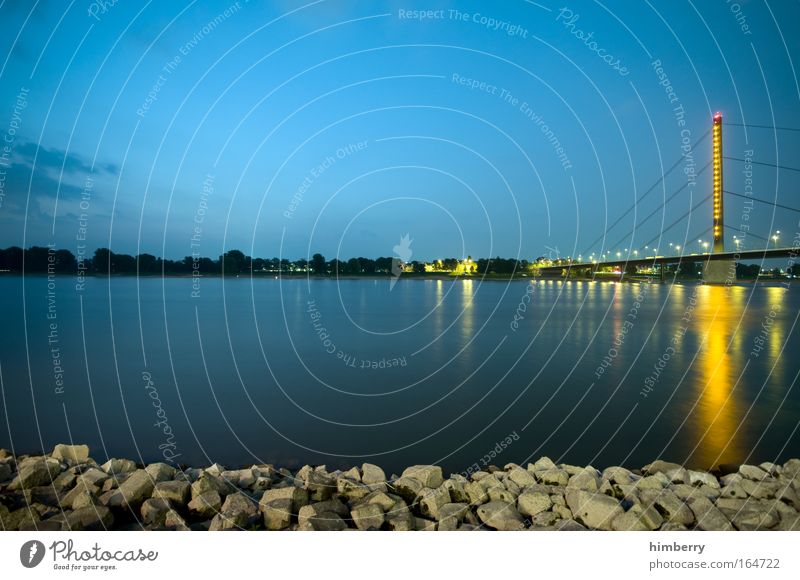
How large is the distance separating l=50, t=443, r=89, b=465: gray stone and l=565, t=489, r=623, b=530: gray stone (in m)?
5.72

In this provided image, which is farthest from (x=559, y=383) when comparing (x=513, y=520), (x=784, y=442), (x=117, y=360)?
(x=117, y=360)

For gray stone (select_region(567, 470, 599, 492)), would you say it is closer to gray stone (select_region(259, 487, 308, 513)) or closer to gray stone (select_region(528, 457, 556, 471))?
gray stone (select_region(528, 457, 556, 471))

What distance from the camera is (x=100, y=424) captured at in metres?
8.32

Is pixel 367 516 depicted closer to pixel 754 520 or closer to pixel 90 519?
pixel 90 519

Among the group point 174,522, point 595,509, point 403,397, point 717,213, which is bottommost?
point 403,397

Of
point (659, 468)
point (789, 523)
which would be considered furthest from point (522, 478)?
point (789, 523)

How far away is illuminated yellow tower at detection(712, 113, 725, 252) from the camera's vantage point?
46438 millimetres

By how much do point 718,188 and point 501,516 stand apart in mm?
56127

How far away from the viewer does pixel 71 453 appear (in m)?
5.98

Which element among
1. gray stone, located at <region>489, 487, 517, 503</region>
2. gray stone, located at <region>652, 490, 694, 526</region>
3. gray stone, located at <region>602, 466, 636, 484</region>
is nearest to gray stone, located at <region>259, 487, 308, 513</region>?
gray stone, located at <region>489, 487, 517, 503</region>

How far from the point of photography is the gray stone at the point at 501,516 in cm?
441

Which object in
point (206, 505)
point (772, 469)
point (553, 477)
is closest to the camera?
point (206, 505)
